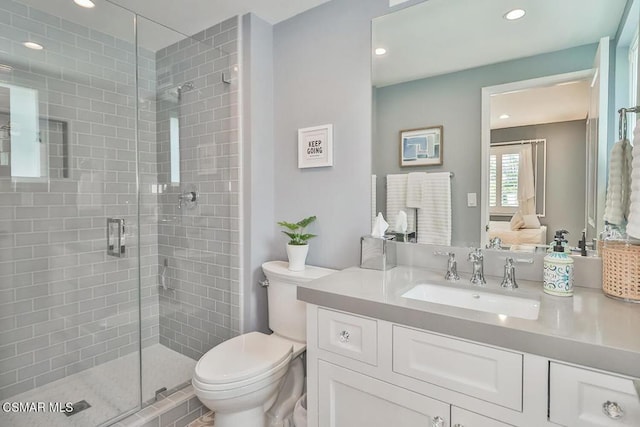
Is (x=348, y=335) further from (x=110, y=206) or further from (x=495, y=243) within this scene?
(x=110, y=206)

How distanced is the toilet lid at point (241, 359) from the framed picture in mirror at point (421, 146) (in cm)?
113

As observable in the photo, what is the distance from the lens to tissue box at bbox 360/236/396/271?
1633 millimetres

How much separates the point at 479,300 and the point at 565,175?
611 mm

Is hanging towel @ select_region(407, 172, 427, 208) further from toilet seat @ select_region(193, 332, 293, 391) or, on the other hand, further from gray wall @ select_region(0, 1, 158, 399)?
gray wall @ select_region(0, 1, 158, 399)

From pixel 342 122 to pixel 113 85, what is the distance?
166 centimetres

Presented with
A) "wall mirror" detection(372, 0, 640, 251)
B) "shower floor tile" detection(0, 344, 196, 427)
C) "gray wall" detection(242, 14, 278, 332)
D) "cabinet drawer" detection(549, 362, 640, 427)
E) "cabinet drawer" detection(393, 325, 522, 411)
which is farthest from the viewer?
"gray wall" detection(242, 14, 278, 332)

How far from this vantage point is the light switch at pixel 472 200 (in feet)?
5.04

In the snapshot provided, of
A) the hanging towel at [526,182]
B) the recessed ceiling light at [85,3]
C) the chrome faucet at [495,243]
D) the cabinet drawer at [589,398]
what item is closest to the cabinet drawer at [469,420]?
the cabinet drawer at [589,398]

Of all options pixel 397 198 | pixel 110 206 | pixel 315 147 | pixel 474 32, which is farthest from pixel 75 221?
pixel 474 32

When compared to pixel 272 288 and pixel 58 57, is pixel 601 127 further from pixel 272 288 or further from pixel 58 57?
pixel 58 57

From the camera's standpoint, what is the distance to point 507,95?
1456 millimetres

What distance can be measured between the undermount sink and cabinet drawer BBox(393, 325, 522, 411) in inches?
8.8

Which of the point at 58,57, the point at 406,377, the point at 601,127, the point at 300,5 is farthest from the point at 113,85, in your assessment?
the point at 601,127

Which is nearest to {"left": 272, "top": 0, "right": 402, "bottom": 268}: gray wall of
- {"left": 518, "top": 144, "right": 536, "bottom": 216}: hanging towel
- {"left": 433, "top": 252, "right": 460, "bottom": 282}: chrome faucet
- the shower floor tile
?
{"left": 433, "top": 252, "right": 460, "bottom": 282}: chrome faucet
